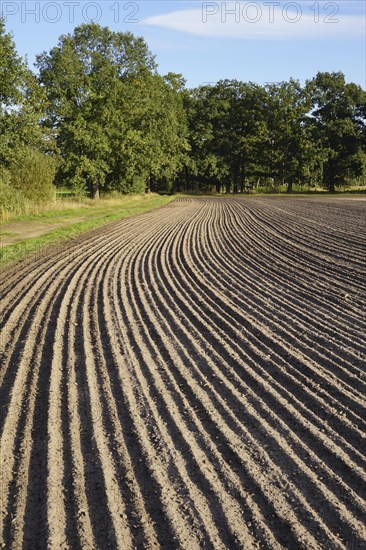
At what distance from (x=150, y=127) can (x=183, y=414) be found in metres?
48.4

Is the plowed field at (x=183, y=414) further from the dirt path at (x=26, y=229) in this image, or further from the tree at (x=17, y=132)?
the tree at (x=17, y=132)

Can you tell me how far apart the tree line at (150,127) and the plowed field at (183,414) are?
17.4 meters

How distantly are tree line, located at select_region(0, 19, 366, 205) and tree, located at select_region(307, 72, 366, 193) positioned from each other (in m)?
0.13

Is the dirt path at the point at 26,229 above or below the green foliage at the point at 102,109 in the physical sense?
below

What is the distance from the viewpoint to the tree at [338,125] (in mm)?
66062

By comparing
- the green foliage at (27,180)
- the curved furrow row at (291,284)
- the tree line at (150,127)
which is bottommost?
the curved furrow row at (291,284)

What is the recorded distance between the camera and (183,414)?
5672 mm

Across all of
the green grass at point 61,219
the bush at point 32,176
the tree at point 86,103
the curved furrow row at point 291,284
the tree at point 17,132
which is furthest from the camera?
the tree at point 86,103

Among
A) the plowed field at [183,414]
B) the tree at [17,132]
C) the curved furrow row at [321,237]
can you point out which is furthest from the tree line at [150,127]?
the plowed field at [183,414]

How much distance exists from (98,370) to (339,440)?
3.25 m

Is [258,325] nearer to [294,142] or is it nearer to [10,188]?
[10,188]

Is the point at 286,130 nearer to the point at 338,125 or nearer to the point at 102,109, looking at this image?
the point at 338,125

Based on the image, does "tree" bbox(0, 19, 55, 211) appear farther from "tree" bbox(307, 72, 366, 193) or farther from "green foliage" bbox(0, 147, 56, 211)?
"tree" bbox(307, 72, 366, 193)

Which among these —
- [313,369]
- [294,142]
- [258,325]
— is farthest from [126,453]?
[294,142]
